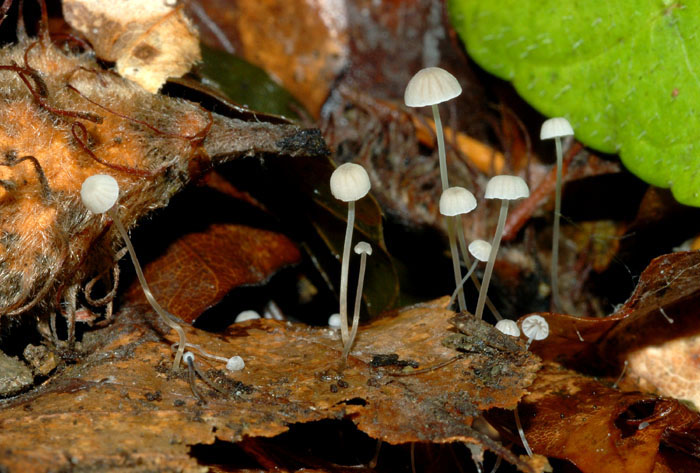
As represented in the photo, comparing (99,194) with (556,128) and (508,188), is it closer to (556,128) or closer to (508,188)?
(508,188)

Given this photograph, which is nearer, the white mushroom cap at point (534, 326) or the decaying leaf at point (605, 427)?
the decaying leaf at point (605, 427)

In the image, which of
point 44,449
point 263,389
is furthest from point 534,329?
point 44,449

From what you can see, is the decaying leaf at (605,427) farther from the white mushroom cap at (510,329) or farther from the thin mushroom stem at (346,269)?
the thin mushroom stem at (346,269)

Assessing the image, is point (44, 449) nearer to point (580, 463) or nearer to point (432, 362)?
point (432, 362)

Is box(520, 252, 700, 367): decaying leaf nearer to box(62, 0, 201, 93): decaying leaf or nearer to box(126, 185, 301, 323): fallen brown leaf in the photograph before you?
box(126, 185, 301, 323): fallen brown leaf

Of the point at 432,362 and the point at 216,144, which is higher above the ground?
the point at 216,144

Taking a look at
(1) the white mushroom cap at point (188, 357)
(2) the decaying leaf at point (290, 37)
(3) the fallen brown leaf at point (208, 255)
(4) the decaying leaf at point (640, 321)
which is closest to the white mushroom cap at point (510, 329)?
(4) the decaying leaf at point (640, 321)
